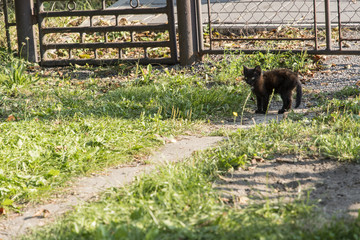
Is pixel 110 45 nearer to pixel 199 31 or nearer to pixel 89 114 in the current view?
pixel 199 31

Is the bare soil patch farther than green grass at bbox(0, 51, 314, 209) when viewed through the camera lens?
No

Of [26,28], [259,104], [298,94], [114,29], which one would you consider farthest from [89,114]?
[26,28]

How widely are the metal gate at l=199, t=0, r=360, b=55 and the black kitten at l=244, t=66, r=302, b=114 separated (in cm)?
155

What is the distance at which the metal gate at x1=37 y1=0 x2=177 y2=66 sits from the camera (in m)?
9.31

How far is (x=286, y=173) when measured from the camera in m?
4.96

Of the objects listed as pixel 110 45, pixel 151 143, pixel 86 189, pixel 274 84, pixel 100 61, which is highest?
pixel 110 45

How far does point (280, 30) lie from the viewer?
10078 millimetres

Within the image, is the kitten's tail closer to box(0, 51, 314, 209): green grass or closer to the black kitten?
the black kitten

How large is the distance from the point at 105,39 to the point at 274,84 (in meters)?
3.56

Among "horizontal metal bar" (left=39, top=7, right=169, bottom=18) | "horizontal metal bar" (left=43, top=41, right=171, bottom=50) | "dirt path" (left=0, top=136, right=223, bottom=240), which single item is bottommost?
"dirt path" (left=0, top=136, right=223, bottom=240)

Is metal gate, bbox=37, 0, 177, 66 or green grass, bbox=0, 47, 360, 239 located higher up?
metal gate, bbox=37, 0, 177, 66

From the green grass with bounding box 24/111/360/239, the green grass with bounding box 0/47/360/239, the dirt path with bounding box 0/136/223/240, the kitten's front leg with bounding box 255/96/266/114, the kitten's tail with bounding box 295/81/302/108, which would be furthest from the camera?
the kitten's front leg with bounding box 255/96/266/114

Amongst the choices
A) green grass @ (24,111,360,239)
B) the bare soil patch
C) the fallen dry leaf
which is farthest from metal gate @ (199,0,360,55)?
green grass @ (24,111,360,239)

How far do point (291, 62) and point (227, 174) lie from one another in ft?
13.9
